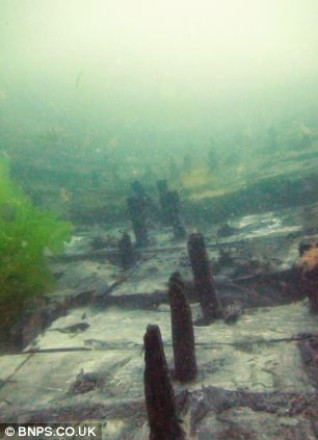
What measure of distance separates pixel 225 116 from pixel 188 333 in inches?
2572

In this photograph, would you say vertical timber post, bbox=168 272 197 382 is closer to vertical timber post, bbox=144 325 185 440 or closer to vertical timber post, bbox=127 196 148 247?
vertical timber post, bbox=144 325 185 440

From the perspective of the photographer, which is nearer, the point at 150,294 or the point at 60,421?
the point at 60,421

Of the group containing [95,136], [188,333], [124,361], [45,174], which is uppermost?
[95,136]

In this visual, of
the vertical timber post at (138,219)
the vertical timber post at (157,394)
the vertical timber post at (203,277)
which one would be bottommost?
the vertical timber post at (157,394)

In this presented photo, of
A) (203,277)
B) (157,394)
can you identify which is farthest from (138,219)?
(157,394)

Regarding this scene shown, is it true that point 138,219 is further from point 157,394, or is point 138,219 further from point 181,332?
point 157,394

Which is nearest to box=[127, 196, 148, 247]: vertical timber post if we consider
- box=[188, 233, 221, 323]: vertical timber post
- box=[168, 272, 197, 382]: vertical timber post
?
box=[188, 233, 221, 323]: vertical timber post

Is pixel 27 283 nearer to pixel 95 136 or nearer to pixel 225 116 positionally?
pixel 95 136

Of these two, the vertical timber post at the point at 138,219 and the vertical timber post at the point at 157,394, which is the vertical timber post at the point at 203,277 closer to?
the vertical timber post at the point at 157,394

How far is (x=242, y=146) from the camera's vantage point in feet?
114

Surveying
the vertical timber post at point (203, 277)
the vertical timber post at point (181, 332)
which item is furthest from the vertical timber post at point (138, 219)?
the vertical timber post at point (181, 332)

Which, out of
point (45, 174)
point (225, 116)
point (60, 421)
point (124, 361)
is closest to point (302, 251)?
point (124, 361)

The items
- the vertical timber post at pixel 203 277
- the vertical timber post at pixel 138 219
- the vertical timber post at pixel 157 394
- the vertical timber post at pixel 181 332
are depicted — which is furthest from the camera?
the vertical timber post at pixel 138 219

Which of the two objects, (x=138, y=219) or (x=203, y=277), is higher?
(x=138, y=219)
